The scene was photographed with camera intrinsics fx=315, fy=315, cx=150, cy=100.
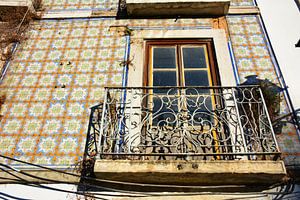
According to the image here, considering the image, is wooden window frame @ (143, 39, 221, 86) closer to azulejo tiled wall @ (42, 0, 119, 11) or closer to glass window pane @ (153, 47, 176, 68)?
glass window pane @ (153, 47, 176, 68)

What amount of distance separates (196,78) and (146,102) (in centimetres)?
82

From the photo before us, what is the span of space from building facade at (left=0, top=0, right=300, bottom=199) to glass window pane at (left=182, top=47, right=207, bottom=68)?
16 mm

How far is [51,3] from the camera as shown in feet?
18.7

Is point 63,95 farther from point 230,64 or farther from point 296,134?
point 296,134

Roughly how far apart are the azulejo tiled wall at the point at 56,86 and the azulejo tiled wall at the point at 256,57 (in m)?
1.77

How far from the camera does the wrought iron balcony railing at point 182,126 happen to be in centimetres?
362

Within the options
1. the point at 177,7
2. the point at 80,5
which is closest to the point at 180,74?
the point at 177,7

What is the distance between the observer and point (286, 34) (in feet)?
15.9

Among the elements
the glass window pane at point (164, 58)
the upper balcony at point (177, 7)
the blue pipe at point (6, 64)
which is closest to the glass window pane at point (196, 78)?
the glass window pane at point (164, 58)

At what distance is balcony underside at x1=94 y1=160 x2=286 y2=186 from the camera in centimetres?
322

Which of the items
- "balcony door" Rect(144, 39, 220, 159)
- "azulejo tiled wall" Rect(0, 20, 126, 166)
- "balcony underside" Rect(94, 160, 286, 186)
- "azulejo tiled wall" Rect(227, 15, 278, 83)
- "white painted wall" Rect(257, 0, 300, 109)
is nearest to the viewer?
"balcony underside" Rect(94, 160, 286, 186)

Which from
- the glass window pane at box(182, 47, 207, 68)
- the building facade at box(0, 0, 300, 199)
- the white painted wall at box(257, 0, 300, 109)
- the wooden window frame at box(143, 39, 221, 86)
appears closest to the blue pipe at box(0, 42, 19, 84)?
the building facade at box(0, 0, 300, 199)

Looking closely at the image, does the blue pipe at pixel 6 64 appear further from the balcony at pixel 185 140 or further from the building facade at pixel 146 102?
the balcony at pixel 185 140

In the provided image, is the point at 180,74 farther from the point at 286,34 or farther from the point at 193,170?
the point at 286,34
